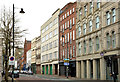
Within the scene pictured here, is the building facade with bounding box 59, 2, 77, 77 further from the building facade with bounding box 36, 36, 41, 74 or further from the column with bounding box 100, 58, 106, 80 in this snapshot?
the building facade with bounding box 36, 36, 41, 74

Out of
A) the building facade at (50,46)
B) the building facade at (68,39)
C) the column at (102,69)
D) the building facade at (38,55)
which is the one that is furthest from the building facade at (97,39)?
the building facade at (38,55)

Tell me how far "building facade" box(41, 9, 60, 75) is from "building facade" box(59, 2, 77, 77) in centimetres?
451

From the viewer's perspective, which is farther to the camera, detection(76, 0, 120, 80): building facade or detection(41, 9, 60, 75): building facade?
detection(41, 9, 60, 75): building facade

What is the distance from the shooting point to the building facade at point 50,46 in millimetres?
78438

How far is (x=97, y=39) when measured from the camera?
45125 mm

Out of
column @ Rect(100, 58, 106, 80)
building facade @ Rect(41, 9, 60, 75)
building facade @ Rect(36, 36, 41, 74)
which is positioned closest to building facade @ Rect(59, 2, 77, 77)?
building facade @ Rect(41, 9, 60, 75)

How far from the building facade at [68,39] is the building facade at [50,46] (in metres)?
4.51

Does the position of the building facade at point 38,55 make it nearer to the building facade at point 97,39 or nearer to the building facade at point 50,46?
the building facade at point 50,46

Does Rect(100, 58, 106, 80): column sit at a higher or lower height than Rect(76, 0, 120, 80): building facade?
lower

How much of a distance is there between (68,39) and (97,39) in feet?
66.1

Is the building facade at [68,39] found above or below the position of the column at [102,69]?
above

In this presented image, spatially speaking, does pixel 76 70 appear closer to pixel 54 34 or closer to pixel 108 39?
pixel 108 39

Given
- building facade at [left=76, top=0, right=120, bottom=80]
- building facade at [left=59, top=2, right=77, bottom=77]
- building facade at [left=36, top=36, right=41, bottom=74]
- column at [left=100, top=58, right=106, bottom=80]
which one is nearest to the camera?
building facade at [left=76, top=0, right=120, bottom=80]

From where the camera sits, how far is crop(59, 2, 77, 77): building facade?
195 ft
